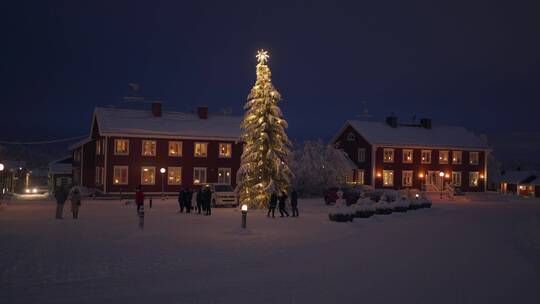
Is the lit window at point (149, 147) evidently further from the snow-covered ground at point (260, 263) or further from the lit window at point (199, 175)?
the snow-covered ground at point (260, 263)

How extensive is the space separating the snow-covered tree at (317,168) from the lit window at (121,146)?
15421mm

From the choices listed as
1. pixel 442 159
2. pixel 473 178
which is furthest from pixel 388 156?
pixel 473 178

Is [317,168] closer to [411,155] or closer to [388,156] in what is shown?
[388,156]

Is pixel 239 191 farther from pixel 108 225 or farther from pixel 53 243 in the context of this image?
pixel 53 243

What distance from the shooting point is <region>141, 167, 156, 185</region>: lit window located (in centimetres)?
5153

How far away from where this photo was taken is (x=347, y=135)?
6844 centimetres

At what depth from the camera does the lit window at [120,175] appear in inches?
1977

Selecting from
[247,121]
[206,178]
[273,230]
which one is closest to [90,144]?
[206,178]

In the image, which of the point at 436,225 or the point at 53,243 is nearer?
the point at 53,243

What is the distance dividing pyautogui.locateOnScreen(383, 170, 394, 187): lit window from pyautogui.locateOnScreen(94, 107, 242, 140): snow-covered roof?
18308 millimetres

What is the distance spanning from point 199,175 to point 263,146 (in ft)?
64.6

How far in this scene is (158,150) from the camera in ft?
171

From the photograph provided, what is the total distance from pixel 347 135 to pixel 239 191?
114ft

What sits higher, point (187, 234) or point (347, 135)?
point (347, 135)
